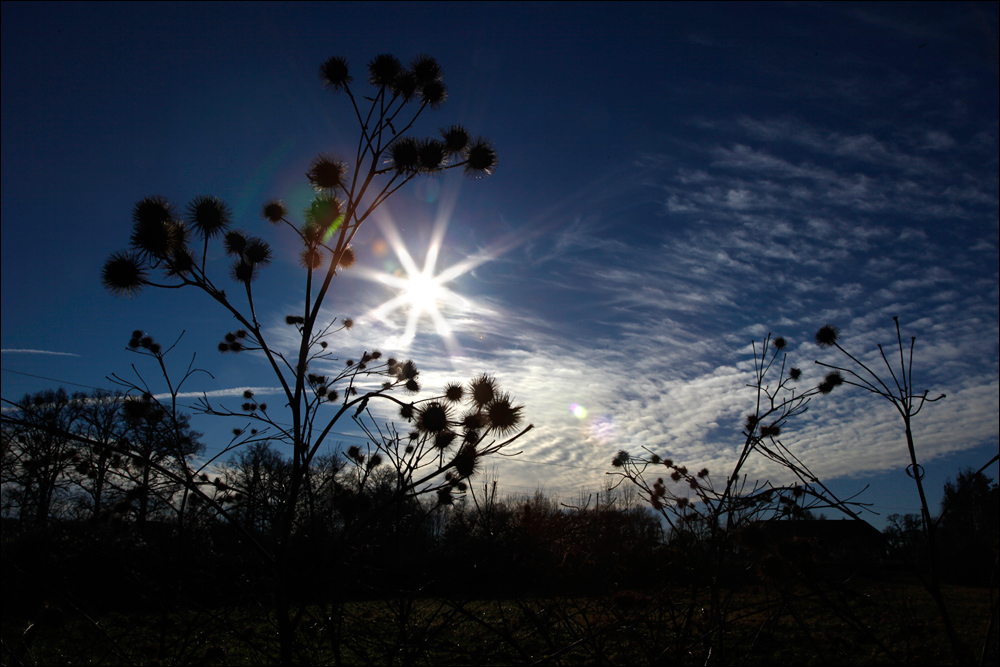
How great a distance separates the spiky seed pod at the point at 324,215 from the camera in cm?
265

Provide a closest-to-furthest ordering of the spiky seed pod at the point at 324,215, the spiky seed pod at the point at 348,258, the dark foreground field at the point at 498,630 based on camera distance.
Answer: the dark foreground field at the point at 498,630, the spiky seed pod at the point at 324,215, the spiky seed pod at the point at 348,258

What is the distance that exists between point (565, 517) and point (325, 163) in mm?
2702

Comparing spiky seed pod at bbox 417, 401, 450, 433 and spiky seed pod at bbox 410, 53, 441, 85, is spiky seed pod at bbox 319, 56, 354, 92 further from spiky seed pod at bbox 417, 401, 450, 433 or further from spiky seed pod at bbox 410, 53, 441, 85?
spiky seed pod at bbox 417, 401, 450, 433

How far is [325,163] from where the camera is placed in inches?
123

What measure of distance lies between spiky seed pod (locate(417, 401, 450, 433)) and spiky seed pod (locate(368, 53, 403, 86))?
200 centimetres

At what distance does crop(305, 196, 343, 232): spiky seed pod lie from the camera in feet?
8.70

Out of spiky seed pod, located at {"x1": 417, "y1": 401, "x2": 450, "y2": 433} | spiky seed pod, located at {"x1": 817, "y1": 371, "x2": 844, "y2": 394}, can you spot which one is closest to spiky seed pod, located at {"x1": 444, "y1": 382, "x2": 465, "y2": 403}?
spiky seed pod, located at {"x1": 417, "y1": 401, "x2": 450, "y2": 433}

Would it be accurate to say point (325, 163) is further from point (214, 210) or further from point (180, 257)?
point (180, 257)

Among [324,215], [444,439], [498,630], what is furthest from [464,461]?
[324,215]

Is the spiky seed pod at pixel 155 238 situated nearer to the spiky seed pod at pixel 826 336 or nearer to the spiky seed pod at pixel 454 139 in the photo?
the spiky seed pod at pixel 454 139

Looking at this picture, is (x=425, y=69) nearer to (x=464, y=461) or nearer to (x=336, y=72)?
(x=336, y=72)

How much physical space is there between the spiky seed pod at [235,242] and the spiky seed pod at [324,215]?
50 centimetres

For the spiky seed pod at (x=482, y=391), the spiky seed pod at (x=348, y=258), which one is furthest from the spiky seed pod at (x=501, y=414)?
the spiky seed pod at (x=348, y=258)

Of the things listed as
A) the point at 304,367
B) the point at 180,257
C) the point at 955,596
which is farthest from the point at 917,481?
the point at 955,596
